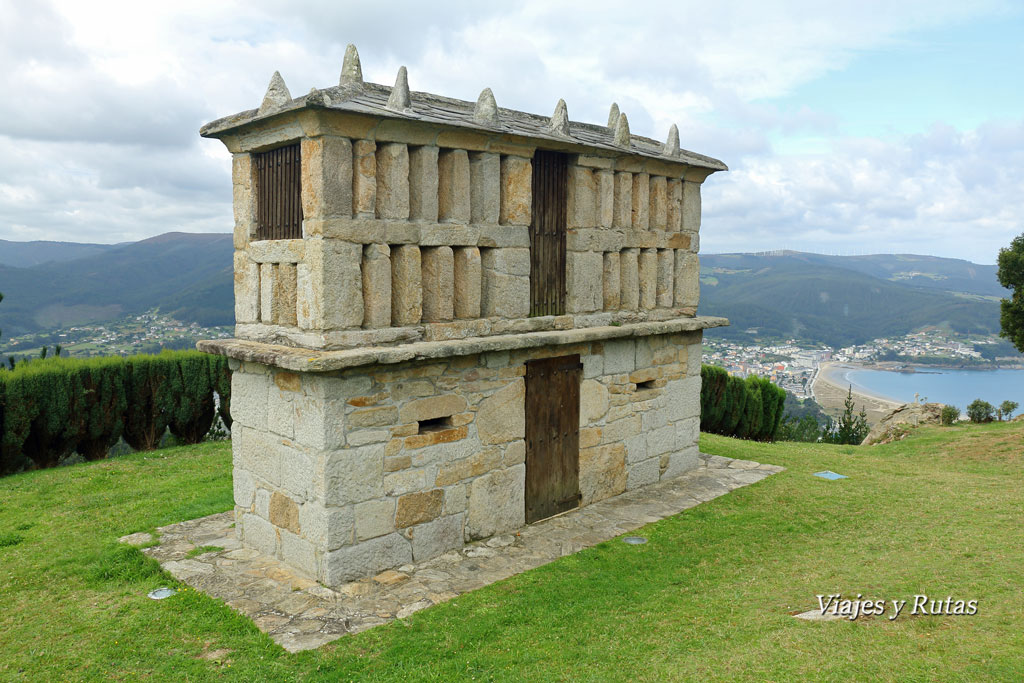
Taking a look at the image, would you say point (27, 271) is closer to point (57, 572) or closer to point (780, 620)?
point (57, 572)

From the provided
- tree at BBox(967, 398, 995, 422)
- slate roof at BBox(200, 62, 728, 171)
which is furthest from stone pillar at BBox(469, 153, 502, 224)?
tree at BBox(967, 398, 995, 422)

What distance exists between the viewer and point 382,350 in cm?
582

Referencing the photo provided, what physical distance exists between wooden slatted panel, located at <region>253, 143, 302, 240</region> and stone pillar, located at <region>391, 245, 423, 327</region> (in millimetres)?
936

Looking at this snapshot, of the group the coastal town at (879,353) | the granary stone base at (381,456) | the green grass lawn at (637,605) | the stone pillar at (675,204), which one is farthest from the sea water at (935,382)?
the granary stone base at (381,456)

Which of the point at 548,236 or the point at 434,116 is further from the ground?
the point at 434,116

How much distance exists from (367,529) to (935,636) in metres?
4.49

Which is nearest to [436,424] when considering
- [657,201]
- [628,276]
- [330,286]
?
[330,286]

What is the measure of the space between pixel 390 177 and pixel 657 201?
4.28 meters

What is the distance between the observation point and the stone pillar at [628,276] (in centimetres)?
866

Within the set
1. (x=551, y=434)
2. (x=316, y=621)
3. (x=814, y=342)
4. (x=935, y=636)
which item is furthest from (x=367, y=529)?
(x=814, y=342)

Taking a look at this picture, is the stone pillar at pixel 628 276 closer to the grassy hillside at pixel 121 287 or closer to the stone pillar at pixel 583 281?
the stone pillar at pixel 583 281

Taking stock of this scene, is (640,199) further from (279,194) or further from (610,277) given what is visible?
(279,194)

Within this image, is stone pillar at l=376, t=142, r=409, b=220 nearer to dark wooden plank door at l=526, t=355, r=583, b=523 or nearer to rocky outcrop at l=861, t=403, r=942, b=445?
dark wooden plank door at l=526, t=355, r=583, b=523

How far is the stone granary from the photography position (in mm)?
5832
